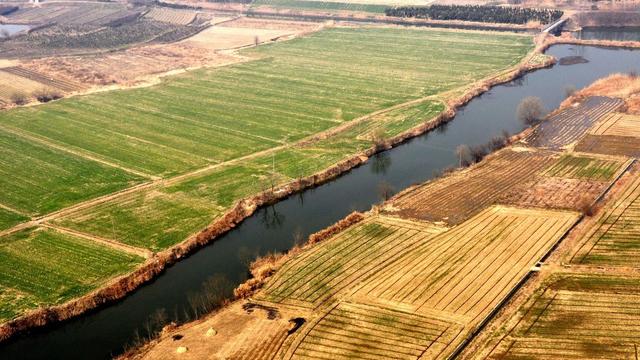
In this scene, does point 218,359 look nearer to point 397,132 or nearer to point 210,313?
point 210,313

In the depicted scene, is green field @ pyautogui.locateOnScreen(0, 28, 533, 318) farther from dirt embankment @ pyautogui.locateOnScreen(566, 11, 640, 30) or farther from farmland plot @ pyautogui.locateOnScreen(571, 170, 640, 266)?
farmland plot @ pyautogui.locateOnScreen(571, 170, 640, 266)

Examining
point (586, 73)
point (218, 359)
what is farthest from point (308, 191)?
point (586, 73)

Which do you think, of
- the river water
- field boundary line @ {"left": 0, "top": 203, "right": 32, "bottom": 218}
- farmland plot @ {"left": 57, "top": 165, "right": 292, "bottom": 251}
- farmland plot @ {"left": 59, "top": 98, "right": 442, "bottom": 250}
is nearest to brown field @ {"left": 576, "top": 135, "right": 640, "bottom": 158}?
the river water

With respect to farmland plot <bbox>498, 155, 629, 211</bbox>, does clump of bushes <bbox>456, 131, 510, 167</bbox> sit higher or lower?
higher

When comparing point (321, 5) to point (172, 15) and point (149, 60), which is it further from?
point (149, 60)

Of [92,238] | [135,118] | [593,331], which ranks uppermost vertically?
[135,118]

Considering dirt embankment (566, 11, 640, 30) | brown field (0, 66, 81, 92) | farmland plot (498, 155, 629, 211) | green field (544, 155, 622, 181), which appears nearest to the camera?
farmland plot (498, 155, 629, 211)
